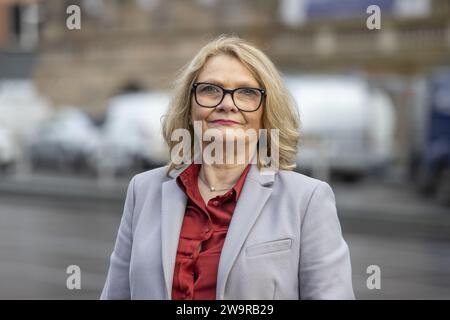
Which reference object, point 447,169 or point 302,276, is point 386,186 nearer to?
point 447,169

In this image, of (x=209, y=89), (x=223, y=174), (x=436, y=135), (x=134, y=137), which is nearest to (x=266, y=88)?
(x=209, y=89)

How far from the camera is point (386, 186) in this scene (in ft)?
94.3

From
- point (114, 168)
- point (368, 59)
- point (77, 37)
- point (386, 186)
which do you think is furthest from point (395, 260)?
point (77, 37)

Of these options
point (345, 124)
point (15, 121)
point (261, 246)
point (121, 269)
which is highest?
point (261, 246)

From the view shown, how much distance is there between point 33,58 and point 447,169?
3063 cm

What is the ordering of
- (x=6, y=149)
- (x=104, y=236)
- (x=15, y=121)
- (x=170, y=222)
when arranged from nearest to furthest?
(x=170, y=222)
(x=104, y=236)
(x=6, y=149)
(x=15, y=121)

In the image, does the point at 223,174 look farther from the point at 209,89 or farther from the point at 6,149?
the point at 6,149

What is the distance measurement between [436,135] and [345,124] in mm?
5598

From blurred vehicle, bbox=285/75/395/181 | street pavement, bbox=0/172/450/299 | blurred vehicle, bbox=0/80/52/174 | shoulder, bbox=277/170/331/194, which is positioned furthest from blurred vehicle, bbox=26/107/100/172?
shoulder, bbox=277/170/331/194

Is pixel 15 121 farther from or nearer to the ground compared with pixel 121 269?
nearer to the ground

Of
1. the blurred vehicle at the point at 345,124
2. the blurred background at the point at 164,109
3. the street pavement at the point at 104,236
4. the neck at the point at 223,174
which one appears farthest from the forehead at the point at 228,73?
the blurred vehicle at the point at 345,124

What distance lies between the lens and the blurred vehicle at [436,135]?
2242cm

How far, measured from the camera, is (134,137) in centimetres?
3056

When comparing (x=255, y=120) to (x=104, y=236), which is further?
(x=104, y=236)
